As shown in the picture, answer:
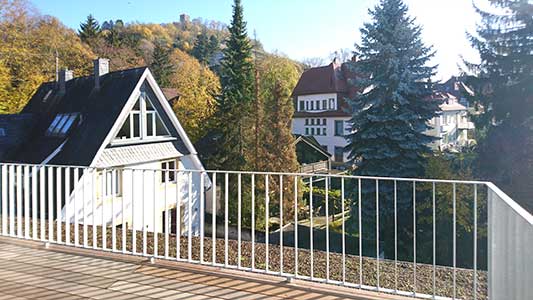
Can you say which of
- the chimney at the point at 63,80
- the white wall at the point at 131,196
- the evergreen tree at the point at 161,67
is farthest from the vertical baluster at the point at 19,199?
the evergreen tree at the point at 161,67

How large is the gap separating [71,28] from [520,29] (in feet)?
→ 74.0

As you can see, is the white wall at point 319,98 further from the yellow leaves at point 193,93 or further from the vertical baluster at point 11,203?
the vertical baluster at point 11,203

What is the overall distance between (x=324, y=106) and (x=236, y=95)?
34.1 feet

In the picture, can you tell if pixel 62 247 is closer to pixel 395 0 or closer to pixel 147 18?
pixel 395 0

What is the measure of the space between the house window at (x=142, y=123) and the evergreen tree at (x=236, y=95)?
3734mm

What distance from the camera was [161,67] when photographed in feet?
93.8

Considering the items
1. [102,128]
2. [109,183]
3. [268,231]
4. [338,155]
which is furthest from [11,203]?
[338,155]

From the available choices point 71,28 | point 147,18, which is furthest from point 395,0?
point 147,18

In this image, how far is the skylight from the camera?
1392 cm

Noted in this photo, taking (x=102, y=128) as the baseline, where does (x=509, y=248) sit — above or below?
below

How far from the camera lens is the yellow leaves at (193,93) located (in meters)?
22.7

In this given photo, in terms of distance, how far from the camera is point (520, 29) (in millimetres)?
12320

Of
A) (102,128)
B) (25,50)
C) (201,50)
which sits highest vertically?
(201,50)

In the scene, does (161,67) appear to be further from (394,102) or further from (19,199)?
(19,199)
